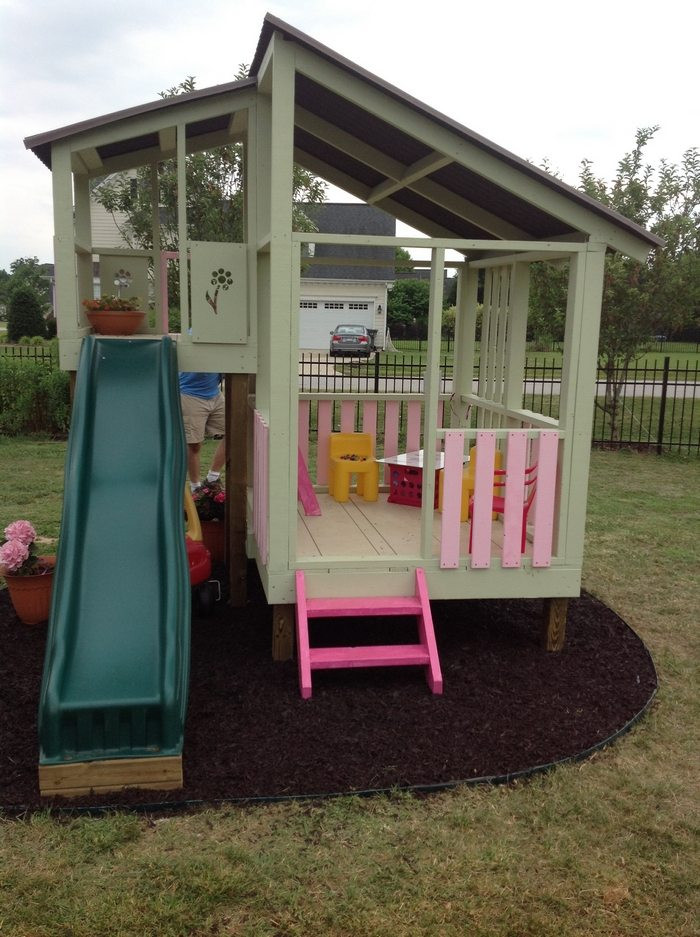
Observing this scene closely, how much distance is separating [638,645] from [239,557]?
2.85 metres

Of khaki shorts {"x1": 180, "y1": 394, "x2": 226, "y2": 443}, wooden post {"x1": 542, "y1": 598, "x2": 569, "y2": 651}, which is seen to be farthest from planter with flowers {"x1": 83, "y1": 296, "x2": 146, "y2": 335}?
wooden post {"x1": 542, "y1": 598, "x2": 569, "y2": 651}

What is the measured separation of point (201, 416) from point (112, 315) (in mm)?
3059

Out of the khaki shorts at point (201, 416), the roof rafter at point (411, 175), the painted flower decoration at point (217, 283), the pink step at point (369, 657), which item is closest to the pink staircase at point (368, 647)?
the pink step at point (369, 657)

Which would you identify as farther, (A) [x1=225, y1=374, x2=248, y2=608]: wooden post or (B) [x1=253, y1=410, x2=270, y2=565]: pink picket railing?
(A) [x1=225, y1=374, x2=248, y2=608]: wooden post

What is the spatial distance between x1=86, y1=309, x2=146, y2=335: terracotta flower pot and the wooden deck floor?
1795mm

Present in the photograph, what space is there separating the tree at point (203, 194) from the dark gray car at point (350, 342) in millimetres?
19135

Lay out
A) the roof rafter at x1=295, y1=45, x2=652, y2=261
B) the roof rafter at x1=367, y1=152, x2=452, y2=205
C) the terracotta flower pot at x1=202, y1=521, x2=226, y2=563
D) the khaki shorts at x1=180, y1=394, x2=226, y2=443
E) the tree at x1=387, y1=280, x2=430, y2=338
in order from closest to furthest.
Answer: the roof rafter at x1=295, y1=45, x2=652, y2=261, the roof rafter at x1=367, y1=152, x2=452, y2=205, the terracotta flower pot at x1=202, y1=521, x2=226, y2=563, the khaki shorts at x1=180, y1=394, x2=226, y2=443, the tree at x1=387, y1=280, x2=430, y2=338

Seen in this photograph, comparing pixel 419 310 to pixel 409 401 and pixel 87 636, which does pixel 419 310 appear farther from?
pixel 87 636

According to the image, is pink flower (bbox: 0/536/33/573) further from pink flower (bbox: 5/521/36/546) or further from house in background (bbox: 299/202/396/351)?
house in background (bbox: 299/202/396/351)

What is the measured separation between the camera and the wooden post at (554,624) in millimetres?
5391

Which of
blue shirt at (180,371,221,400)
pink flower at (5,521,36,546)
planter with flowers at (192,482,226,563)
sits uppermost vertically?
blue shirt at (180,371,221,400)

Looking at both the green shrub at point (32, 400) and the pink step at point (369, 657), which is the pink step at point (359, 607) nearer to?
the pink step at point (369, 657)

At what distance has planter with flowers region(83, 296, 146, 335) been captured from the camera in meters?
5.58

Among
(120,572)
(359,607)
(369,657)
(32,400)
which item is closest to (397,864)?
(369,657)
